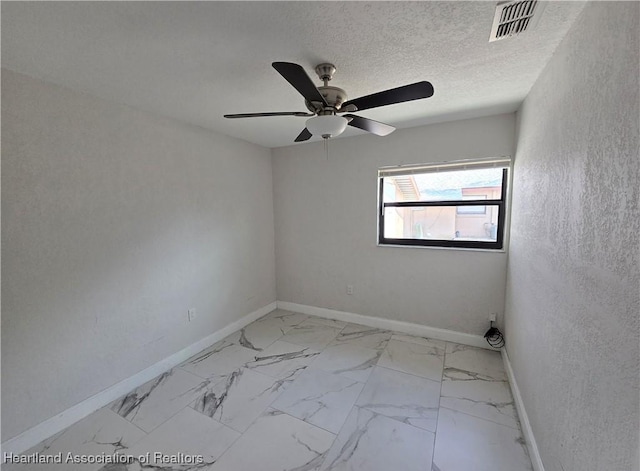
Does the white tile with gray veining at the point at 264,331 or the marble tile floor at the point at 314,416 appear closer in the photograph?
the marble tile floor at the point at 314,416

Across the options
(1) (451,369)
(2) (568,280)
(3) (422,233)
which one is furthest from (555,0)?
(1) (451,369)

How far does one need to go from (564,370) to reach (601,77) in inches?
48.5

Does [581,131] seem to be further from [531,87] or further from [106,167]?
[106,167]

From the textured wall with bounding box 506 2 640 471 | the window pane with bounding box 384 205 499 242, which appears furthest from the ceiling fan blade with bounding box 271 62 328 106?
the window pane with bounding box 384 205 499 242

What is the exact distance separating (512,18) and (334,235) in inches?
98.0

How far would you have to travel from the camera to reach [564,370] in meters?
1.21

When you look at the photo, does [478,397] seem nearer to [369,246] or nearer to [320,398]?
[320,398]

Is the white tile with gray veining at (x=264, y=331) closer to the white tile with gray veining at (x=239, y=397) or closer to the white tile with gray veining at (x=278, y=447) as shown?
the white tile with gray veining at (x=239, y=397)

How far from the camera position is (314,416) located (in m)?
1.89

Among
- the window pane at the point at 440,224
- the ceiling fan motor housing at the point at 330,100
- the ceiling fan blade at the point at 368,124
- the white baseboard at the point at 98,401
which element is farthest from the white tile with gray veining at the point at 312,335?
the ceiling fan motor housing at the point at 330,100

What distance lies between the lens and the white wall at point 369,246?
2.65 meters

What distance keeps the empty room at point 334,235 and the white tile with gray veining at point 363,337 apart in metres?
0.04

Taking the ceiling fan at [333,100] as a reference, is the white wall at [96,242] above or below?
below

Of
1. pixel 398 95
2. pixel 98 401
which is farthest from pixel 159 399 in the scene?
pixel 398 95
